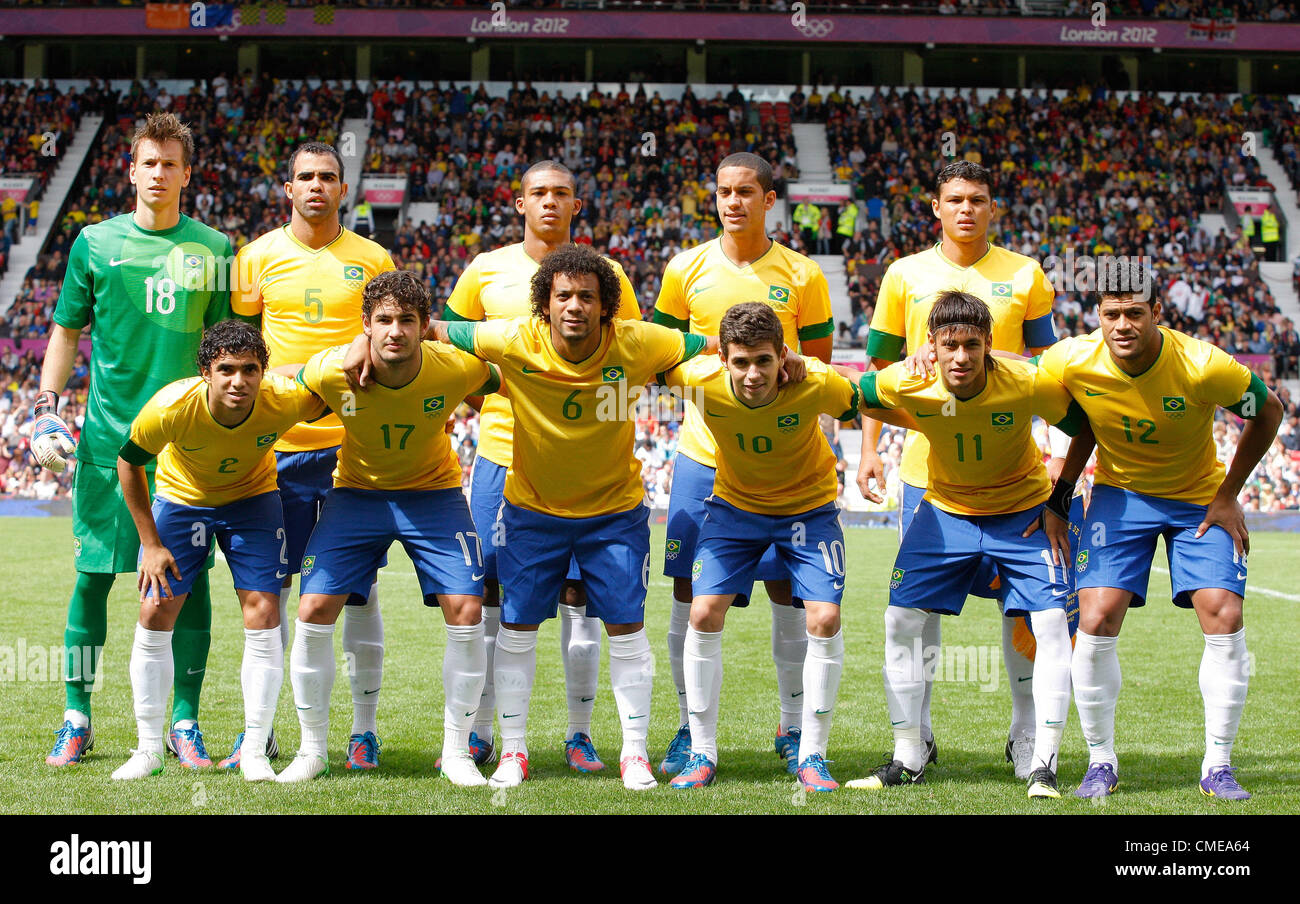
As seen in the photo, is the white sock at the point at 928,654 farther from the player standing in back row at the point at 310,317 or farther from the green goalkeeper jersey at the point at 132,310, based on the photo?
the green goalkeeper jersey at the point at 132,310

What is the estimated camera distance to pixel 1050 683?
4973 mm

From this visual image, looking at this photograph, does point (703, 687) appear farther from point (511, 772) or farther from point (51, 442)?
point (51, 442)

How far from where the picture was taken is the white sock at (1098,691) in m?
4.96

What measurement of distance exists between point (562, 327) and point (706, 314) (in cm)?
105

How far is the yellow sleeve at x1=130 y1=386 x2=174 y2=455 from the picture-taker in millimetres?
5023

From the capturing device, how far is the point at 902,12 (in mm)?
32312

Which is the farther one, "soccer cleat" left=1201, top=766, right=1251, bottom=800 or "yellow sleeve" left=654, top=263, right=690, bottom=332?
"yellow sleeve" left=654, top=263, right=690, bottom=332

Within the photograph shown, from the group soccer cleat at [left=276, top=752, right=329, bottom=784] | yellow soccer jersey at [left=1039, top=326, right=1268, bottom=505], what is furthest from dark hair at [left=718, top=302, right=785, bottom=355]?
soccer cleat at [left=276, top=752, right=329, bottom=784]

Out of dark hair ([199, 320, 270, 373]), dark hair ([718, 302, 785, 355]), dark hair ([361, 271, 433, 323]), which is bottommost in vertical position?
dark hair ([199, 320, 270, 373])

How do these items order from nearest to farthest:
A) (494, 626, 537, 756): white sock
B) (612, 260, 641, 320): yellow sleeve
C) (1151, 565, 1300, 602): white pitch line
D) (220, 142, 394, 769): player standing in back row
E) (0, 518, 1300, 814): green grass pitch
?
1. (0, 518, 1300, 814): green grass pitch
2. (494, 626, 537, 756): white sock
3. (612, 260, 641, 320): yellow sleeve
4. (220, 142, 394, 769): player standing in back row
5. (1151, 565, 1300, 602): white pitch line

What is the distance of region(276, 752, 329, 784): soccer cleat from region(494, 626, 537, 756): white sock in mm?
769

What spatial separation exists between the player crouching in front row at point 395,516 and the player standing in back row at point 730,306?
40.2 inches

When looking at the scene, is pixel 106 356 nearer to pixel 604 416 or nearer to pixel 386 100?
pixel 604 416

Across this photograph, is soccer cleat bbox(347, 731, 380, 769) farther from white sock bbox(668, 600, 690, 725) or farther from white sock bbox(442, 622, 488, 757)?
white sock bbox(668, 600, 690, 725)
